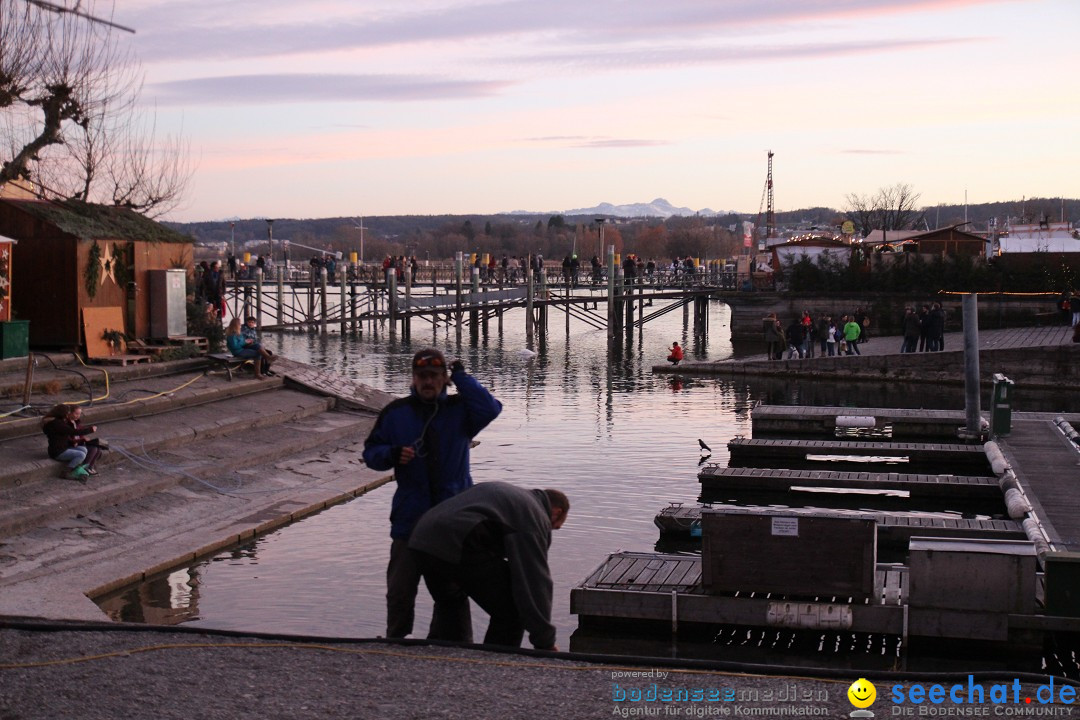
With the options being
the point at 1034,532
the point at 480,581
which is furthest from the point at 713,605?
the point at 480,581

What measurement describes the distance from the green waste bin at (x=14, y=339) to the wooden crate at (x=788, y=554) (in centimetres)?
1392

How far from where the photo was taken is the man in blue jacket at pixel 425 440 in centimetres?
767

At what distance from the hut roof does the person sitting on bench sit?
2.77 meters

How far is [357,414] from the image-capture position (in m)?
24.1

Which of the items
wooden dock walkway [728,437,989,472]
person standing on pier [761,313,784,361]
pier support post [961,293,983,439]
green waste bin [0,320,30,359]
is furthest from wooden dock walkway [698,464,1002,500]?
person standing on pier [761,313,784,361]

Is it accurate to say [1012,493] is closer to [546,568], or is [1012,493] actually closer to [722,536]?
[722,536]

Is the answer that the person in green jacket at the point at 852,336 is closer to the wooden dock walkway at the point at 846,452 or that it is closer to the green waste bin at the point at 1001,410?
the wooden dock walkway at the point at 846,452

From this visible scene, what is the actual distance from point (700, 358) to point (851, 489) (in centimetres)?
2850

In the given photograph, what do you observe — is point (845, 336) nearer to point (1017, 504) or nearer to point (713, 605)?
point (1017, 504)

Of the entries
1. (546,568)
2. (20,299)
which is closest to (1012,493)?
(546,568)

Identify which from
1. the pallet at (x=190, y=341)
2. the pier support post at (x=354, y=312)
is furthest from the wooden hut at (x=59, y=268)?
the pier support post at (x=354, y=312)

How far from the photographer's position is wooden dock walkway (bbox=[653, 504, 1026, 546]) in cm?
1445

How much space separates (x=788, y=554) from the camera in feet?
37.7

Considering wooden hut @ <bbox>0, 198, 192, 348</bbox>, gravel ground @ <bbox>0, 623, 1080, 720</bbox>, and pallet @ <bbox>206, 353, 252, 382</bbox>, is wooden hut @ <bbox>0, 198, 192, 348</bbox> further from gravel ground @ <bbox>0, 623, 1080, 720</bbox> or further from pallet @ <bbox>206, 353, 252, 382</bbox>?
gravel ground @ <bbox>0, 623, 1080, 720</bbox>
